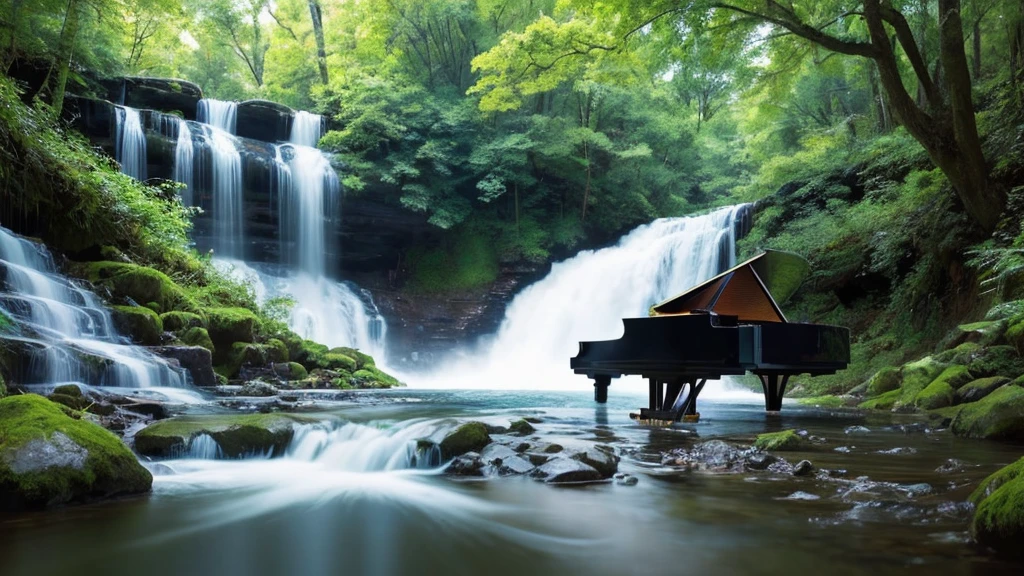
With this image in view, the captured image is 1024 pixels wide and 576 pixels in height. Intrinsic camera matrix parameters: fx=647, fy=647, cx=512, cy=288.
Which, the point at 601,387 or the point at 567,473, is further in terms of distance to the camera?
the point at 601,387

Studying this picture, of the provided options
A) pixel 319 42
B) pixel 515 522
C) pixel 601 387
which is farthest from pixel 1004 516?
pixel 319 42

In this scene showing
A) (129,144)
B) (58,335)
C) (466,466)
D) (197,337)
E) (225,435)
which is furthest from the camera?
(129,144)

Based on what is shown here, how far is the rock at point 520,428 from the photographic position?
627cm

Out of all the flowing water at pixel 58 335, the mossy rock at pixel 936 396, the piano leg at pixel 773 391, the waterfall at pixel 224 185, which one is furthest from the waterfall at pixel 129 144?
the mossy rock at pixel 936 396

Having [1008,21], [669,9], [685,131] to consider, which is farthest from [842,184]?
[685,131]

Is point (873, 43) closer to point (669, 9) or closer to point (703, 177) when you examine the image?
point (669, 9)

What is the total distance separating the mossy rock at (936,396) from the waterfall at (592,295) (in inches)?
339

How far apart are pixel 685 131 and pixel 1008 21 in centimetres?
1491

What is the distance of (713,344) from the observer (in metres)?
6.50

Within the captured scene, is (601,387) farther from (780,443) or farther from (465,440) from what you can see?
(465,440)

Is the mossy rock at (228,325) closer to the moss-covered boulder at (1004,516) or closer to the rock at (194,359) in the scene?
the rock at (194,359)

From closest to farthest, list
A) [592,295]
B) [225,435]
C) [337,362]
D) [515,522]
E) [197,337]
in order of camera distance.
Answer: [515,522]
[225,435]
[197,337]
[337,362]
[592,295]

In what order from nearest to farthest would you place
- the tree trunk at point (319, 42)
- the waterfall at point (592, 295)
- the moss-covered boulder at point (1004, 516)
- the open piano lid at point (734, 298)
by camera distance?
the moss-covered boulder at point (1004, 516) → the open piano lid at point (734, 298) → the waterfall at point (592, 295) → the tree trunk at point (319, 42)

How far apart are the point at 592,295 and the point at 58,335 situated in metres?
14.0
